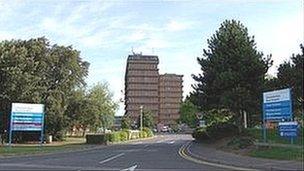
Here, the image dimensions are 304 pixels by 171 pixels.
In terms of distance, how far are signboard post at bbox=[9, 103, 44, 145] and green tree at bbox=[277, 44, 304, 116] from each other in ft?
78.5

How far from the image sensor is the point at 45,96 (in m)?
68.1

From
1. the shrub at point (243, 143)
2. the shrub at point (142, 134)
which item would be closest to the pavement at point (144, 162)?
the shrub at point (243, 143)

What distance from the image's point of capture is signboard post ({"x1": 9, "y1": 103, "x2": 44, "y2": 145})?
157 feet

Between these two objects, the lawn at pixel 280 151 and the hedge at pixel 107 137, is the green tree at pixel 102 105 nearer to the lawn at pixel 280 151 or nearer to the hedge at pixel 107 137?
the hedge at pixel 107 137

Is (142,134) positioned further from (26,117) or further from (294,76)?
(294,76)

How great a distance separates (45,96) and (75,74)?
23.3 feet

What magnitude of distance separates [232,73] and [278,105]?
41.6ft

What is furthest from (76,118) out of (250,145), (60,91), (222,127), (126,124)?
(126,124)

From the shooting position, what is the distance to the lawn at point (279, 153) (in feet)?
80.2

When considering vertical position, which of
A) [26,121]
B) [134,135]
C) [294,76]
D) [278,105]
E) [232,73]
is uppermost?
[232,73]

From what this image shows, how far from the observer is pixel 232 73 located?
41.6m

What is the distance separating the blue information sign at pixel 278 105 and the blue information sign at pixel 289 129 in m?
0.39

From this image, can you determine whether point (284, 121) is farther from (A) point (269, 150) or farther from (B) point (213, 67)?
(B) point (213, 67)

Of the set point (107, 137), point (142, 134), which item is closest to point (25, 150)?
point (107, 137)
